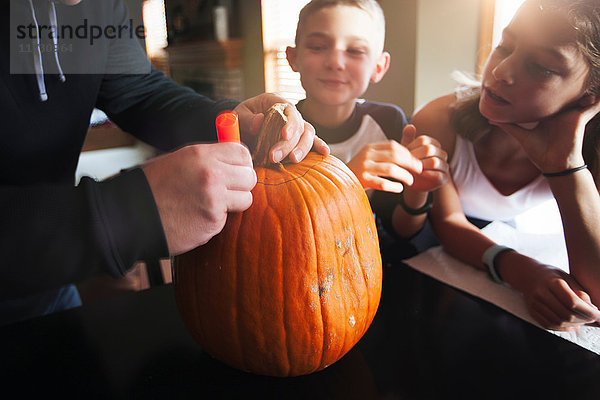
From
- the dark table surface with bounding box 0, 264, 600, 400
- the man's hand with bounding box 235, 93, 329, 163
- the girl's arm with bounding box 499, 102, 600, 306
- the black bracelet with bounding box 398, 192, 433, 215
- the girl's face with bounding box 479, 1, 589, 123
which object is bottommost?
the dark table surface with bounding box 0, 264, 600, 400

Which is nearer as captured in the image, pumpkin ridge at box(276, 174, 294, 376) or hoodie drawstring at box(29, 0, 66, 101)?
pumpkin ridge at box(276, 174, 294, 376)

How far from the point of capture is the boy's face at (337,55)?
0.45 meters

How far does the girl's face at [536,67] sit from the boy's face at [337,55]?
0.50ft

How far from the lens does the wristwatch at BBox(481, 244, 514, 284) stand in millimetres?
581

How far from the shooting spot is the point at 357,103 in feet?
1.67

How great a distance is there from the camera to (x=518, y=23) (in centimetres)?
45

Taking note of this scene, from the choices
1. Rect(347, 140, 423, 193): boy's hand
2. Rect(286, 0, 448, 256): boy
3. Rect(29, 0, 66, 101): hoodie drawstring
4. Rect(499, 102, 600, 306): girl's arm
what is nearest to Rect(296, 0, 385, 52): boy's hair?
Rect(286, 0, 448, 256): boy

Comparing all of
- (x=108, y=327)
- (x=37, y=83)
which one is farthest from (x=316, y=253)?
(x=37, y=83)

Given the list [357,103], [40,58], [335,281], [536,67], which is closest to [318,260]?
[335,281]

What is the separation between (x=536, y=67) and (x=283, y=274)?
0.38m

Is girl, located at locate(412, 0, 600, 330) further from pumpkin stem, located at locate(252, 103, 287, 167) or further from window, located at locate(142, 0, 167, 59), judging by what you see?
window, located at locate(142, 0, 167, 59)

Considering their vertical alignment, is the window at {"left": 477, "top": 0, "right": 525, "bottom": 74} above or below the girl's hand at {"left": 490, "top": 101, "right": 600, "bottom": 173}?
above

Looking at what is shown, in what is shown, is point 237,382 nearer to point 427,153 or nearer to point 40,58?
point 427,153

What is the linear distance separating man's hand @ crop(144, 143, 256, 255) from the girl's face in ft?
1.18
